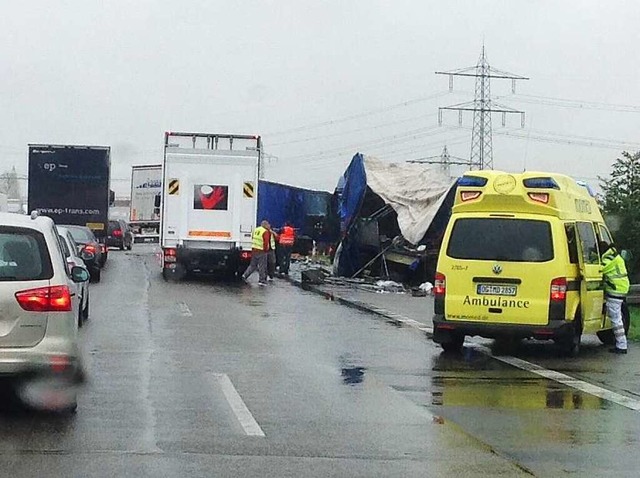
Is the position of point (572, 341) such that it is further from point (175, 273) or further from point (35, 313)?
point (175, 273)

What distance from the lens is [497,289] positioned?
1505 centimetres

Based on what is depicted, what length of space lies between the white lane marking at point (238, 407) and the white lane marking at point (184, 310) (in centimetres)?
753

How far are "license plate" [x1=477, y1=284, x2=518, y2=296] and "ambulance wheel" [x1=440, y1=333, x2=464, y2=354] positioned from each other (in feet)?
2.68

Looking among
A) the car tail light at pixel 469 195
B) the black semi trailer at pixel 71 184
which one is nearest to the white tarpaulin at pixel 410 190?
the black semi trailer at pixel 71 184

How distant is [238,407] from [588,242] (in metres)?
7.36

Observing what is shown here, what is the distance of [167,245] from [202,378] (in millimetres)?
17629

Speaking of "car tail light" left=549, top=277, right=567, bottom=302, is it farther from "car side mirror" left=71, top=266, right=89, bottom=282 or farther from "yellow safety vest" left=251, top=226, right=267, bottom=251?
"yellow safety vest" left=251, top=226, right=267, bottom=251

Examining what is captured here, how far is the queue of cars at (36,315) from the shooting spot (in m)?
9.28

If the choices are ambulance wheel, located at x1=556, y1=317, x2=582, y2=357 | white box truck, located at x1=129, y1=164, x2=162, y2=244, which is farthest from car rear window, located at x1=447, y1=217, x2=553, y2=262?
white box truck, located at x1=129, y1=164, x2=162, y2=244

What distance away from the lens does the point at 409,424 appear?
32.9 feet

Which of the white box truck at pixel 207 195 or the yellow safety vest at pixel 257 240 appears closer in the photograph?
the white box truck at pixel 207 195

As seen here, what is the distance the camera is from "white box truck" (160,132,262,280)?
29.6 m

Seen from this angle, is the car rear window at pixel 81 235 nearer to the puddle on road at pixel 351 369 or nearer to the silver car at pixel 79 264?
the silver car at pixel 79 264

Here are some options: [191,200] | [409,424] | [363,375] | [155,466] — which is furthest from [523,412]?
[191,200]
